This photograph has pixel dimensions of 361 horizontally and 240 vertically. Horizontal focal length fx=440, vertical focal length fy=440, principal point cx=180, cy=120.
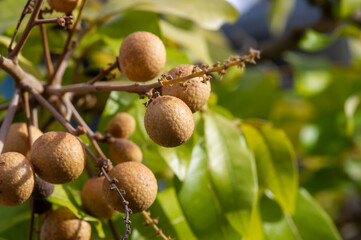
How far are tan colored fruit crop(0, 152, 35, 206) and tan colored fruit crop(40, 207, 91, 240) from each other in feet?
0.32

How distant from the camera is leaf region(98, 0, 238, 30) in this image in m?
0.78

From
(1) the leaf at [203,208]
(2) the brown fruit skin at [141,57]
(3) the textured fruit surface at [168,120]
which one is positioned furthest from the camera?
(1) the leaf at [203,208]

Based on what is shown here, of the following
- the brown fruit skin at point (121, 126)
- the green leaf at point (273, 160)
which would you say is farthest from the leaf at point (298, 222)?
the brown fruit skin at point (121, 126)

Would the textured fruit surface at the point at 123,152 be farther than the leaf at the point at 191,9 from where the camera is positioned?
No

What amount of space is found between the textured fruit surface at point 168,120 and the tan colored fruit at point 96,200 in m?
0.15

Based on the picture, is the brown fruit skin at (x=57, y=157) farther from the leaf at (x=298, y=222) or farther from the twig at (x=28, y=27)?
the leaf at (x=298, y=222)

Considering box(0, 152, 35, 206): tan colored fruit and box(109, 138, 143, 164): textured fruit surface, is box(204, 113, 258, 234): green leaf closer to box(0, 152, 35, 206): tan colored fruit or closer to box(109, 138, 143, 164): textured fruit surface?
box(109, 138, 143, 164): textured fruit surface

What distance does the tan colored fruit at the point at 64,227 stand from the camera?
57 centimetres

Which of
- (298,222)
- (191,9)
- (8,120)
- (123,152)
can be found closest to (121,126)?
(123,152)

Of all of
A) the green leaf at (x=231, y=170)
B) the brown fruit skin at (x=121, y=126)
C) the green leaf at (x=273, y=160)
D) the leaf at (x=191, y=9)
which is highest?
the leaf at (x=191, y=9)

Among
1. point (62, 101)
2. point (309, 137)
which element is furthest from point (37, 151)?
point (309, 137)

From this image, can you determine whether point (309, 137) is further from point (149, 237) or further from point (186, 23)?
point (149, 237)

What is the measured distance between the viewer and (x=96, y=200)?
23.0 inches

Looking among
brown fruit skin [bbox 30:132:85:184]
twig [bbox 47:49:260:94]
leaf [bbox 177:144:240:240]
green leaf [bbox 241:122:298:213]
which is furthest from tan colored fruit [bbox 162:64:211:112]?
green leaf [bbox 241:122:298:213]
